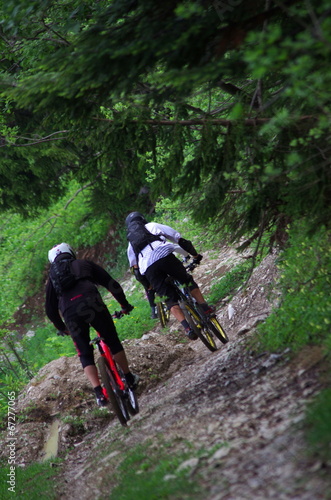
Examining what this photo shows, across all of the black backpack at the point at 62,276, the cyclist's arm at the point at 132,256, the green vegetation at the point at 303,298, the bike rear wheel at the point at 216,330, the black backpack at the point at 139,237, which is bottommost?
the bike rear wheel at the point at 216,330

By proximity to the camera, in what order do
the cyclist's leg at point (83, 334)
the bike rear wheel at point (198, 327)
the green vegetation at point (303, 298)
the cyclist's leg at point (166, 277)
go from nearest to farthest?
1. the green vegetation at point (303, 298)
2. the cyclist's leg at point (83, 334)
3. the bike rear wheel at point (198, 327)
4. the cyclist's leg at point (166, 277)

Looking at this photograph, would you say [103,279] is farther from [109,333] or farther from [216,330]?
[216,330]

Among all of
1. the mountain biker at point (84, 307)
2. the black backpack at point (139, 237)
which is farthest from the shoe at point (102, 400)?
the black backpack at point (139, 237)

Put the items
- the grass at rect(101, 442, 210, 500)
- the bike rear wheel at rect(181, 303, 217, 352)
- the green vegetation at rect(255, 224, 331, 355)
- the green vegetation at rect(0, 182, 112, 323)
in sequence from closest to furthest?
the grass at rect(101, 442, 210, 500), the green vegetation at rect(255, 224, 331, 355), the bike rear wheel at rect(181, 303, 217, 352), the green vegetation at rect(0, 182, 112, 323)

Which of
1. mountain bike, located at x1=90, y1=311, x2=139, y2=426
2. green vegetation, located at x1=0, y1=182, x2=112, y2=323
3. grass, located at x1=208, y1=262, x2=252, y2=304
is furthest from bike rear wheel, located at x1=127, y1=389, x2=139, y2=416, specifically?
green vegetation, located at x1=0, y1=182, x2=112, y2=323

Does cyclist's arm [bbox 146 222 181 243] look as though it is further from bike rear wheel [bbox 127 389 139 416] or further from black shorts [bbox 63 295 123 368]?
bike rear wheel [bbox 127 389 139 416]

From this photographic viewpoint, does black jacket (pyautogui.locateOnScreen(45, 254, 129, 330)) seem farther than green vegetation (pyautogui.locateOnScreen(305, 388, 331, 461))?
Yes

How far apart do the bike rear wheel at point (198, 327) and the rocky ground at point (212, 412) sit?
0.19 metres

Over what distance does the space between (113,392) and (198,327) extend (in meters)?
1.97

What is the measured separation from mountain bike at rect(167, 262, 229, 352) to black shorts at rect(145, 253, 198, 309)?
0.25 ft

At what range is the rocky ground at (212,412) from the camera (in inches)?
148

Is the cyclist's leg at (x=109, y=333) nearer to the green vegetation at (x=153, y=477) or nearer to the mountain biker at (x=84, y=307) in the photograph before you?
the mountain biker at (x=84, y=307)

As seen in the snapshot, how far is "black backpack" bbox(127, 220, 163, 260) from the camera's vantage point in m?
8.32

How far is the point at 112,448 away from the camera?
21.6 feet
